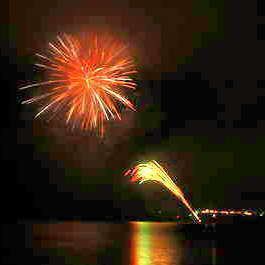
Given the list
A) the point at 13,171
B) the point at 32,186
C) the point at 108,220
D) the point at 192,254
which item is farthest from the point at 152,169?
the point at 108,220

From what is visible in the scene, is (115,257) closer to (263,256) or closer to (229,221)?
(263,256)

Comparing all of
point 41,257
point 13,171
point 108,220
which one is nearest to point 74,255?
point 41,257

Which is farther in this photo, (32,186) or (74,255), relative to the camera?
(32,186)

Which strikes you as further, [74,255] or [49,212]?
[49,212]

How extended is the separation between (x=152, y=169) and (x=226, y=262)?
41.8 feet

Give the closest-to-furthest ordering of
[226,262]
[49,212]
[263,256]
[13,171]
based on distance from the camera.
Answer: [226,262]
[263,256]
[13,171]
[49,212]

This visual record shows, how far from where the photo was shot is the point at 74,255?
32.1 metres

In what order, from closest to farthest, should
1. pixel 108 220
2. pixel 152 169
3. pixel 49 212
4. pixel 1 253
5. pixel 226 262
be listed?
pixel 226 262 < pixel 1 253 < pixel 152 169 < pixel 49 212 < pixel 108 220

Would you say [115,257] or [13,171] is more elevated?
[13,171]

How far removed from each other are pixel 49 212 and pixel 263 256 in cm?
9496

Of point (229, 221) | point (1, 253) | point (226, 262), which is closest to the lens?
point (226, 262)

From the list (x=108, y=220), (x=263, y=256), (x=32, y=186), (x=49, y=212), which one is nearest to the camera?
(x=263, y=256)

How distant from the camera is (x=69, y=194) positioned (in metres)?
125

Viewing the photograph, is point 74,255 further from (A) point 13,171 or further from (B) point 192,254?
(A) point 13,171
